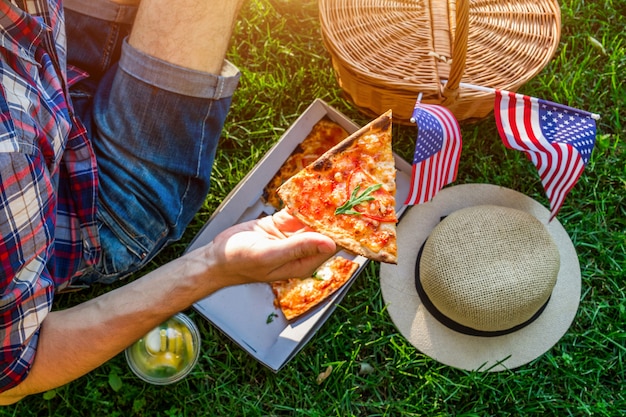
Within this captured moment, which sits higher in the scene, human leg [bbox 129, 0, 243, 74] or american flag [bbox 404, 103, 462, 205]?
human leg [bbox 129, 0, 243, 74]

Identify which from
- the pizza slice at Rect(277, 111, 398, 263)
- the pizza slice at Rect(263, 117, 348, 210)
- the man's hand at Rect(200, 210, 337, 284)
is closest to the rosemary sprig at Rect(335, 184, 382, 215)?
the pizza slice at Rect(277, 111, 398, 263)

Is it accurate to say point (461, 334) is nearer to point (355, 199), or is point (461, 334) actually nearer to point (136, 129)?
point (355, 199)


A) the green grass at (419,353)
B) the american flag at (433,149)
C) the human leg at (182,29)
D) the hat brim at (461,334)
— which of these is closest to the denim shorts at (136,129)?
the human leg at (182,29)

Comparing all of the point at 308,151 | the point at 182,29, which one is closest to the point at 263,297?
the point at 308,151

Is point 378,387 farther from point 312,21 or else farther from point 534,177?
point 312,21

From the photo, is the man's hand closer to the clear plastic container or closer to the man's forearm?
the man's forearm

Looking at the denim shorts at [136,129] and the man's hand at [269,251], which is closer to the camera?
the man's hand at [269,251]

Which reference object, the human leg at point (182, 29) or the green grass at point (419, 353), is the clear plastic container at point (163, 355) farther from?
the human leg at point (182, 29)
